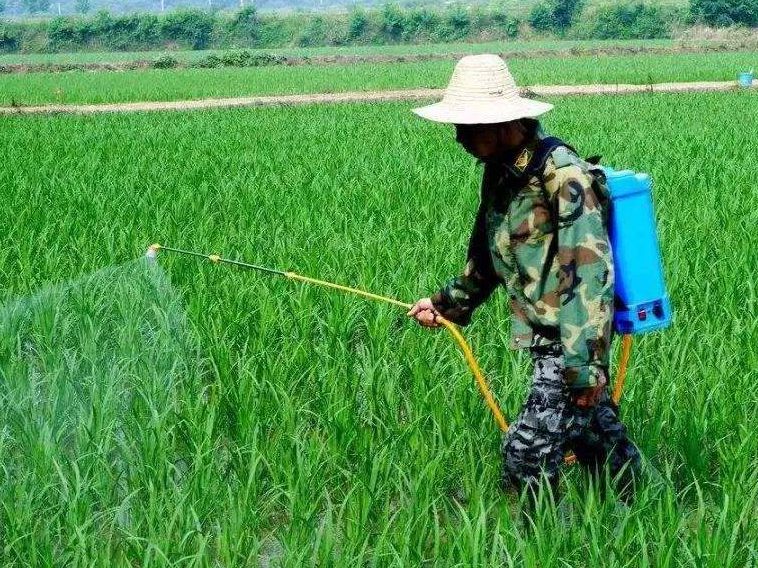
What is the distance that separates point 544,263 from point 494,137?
279 millimetres

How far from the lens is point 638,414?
8.55 ft

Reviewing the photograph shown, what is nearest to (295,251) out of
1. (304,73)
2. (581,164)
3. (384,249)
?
(384,249)

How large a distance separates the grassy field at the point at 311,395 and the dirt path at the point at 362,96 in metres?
11.4

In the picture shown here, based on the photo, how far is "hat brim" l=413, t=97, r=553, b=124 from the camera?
74.6 inches

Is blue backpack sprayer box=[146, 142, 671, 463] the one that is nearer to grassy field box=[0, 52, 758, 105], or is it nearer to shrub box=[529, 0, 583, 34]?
grassy field box=[0, 52, 758, 105]

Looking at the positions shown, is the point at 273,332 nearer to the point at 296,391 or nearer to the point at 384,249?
the point at 296,391

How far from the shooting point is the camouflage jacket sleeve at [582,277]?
75.3 inches

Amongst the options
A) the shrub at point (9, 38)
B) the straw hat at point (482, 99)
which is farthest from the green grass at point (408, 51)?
the straw hat at point (482, 99)

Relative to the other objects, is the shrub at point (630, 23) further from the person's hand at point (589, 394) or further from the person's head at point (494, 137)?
the person's hand at point (589, 394)

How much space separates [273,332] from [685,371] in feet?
4.63

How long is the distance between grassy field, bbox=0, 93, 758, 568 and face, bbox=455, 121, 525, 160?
710 millimetres

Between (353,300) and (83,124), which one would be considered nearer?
(353,300)

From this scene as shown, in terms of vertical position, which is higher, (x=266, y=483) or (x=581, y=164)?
(x=581, y=164)

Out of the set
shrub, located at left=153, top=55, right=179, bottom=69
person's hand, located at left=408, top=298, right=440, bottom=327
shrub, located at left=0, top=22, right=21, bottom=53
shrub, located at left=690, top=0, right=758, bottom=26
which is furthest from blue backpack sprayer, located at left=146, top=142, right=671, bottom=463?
shrub, located at left=0, top=22, right=21, bottom=53
